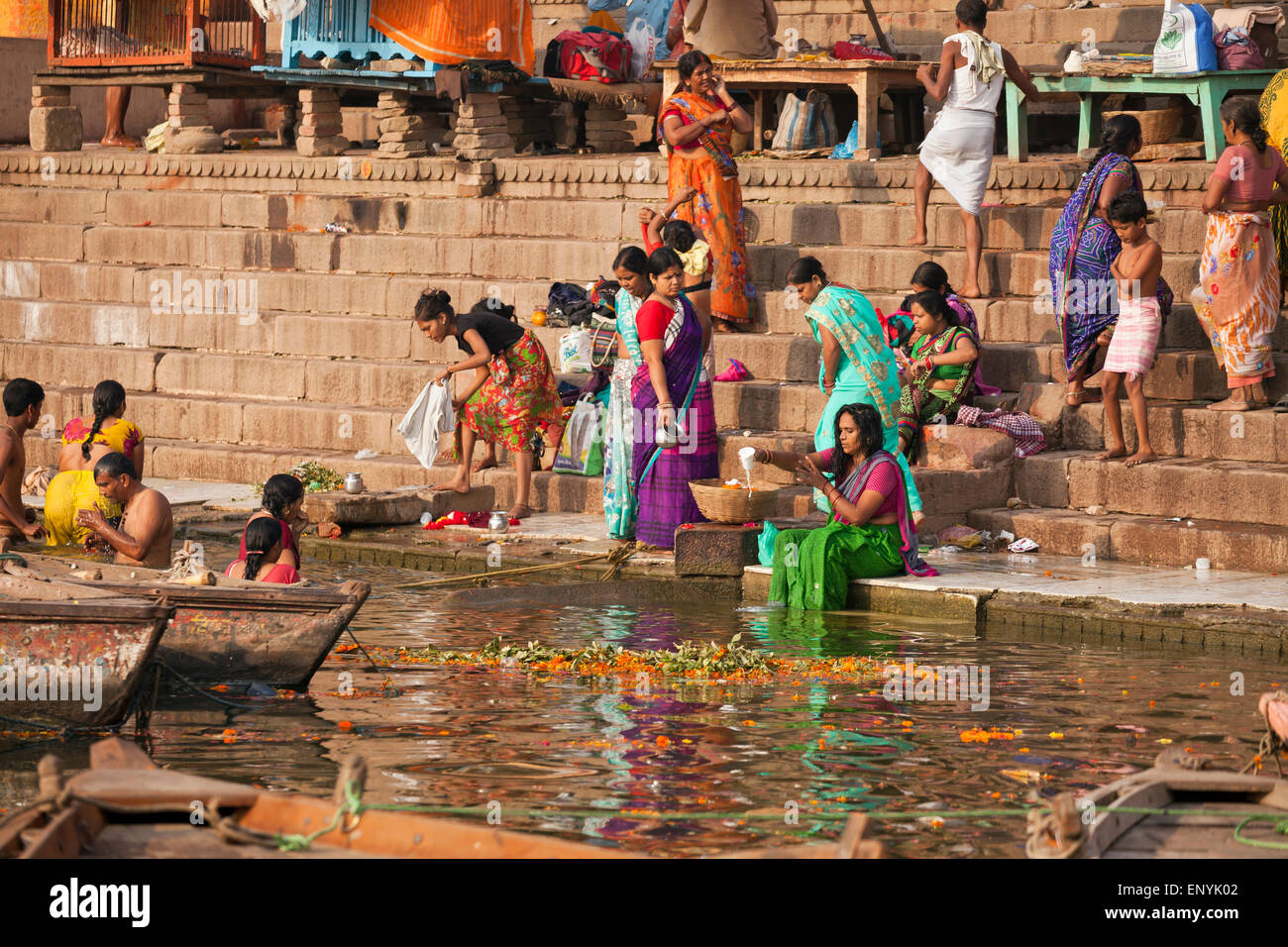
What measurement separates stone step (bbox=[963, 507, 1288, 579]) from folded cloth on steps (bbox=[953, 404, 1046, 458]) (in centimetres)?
49

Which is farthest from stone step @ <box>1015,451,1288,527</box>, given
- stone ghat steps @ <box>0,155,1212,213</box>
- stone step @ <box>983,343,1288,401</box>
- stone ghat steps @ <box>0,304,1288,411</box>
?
stone ghat steps @ <box>0,155,1212,213</box>

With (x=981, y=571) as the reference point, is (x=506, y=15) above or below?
above

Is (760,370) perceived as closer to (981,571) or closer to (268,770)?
(981,571)

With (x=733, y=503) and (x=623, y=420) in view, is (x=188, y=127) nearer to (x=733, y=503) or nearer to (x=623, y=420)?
(x=623, y=420)

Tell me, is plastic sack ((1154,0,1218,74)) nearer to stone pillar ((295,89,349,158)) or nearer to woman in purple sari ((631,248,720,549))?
→ woman in purple sari ((631,248,720,549))

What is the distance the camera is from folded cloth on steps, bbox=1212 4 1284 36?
13219 millimetres

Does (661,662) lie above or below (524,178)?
below

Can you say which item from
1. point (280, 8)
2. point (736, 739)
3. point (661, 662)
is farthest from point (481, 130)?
point (736, 739)

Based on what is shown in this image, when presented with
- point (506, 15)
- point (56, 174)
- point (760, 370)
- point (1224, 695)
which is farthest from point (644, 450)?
point (56, 174)

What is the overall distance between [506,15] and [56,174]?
185 inches

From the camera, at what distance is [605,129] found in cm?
1636

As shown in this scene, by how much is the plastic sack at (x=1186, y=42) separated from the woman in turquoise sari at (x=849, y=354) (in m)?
3.63

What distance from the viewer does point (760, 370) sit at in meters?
13.1

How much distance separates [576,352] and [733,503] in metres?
2.86
